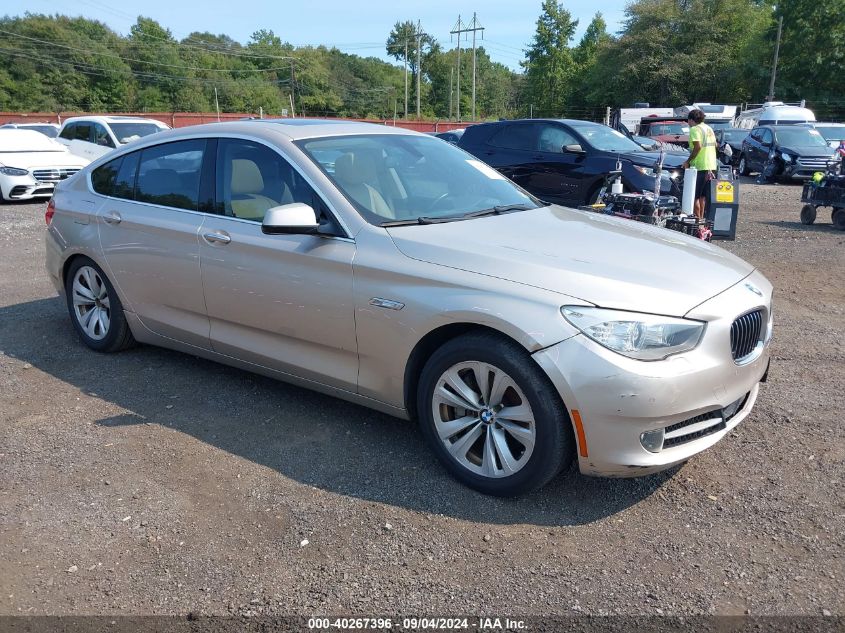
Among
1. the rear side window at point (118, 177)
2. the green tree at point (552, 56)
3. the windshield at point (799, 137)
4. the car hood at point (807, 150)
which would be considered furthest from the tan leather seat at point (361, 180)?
the green tree at point (552, 56)

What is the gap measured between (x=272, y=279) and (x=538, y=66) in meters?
82.3

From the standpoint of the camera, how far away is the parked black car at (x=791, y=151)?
62.1 ft

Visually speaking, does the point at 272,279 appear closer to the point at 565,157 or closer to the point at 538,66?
the point at 565,157

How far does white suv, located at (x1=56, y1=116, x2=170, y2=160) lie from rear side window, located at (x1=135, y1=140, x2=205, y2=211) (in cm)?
1197

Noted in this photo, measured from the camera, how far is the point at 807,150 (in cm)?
1917

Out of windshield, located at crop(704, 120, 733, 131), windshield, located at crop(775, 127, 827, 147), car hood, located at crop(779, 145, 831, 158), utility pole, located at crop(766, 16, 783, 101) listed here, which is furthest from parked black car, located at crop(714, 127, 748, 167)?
utility pole, located at crop(766, 16, 783, 101)

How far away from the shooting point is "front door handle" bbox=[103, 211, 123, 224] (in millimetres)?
5074

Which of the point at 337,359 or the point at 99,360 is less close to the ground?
the point at 337,359

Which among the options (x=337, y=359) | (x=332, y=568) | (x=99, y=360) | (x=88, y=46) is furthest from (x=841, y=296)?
(x=88, y=46)

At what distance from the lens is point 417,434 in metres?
A: 4.19

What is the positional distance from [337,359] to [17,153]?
548 inches

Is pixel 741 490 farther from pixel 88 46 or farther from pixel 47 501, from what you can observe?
pixel 88 46

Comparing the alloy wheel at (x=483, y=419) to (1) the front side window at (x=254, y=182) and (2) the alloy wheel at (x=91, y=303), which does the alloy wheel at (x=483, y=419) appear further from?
(2) the alloy wheel at (x=91, y=303)

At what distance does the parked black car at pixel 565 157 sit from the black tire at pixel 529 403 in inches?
320
